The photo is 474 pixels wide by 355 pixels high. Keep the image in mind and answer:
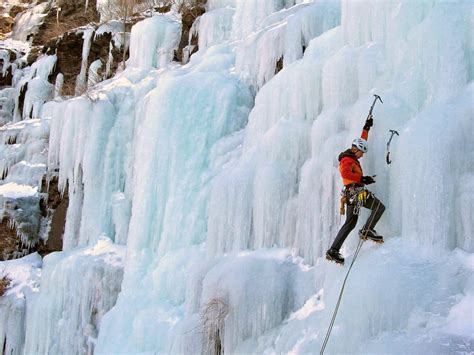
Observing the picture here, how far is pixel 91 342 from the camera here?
9.01 m

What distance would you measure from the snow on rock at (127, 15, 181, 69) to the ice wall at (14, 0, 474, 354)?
222 cm

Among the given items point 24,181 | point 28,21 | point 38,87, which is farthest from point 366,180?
point 28,21

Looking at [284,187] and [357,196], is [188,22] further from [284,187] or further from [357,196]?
[357,196]

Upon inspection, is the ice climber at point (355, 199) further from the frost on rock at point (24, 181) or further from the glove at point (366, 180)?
the frost on rock at point (24, 181)

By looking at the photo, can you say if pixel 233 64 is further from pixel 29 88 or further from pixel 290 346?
pixel 29 88

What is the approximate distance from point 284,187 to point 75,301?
16.0 ft

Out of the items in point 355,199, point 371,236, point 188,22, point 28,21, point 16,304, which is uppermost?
point 28,21

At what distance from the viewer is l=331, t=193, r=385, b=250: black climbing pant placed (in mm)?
4705

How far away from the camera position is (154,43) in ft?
44.2

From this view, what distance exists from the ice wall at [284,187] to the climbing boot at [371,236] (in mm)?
106

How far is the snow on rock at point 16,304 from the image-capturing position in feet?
32.9

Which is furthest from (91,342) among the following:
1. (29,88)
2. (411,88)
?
(29,88)

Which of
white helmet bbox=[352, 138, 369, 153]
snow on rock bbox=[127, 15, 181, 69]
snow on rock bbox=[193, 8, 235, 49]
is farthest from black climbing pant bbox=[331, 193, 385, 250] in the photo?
snow on rock bbox=[127, 15, 181, 69]

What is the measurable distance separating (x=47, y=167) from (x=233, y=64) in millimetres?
5627
